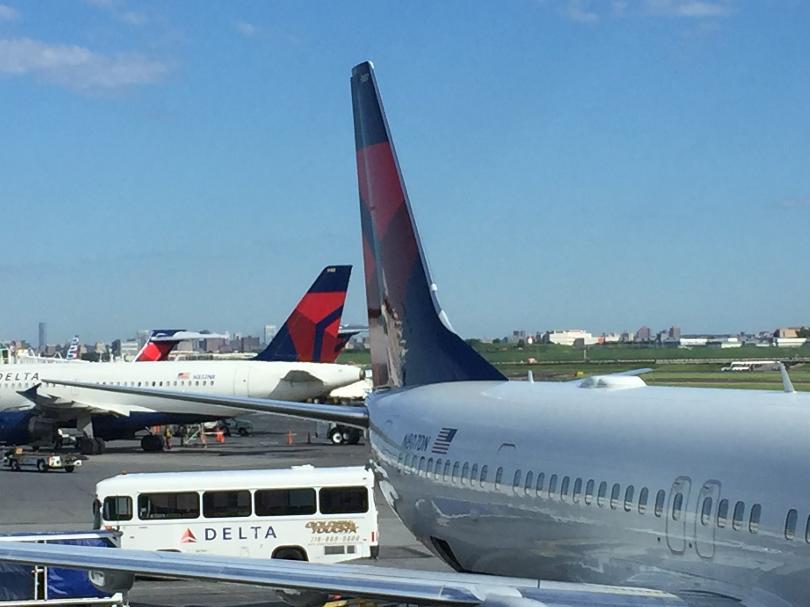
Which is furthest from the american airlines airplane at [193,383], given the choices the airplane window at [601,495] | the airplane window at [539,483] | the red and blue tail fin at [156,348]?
the airplane window at [601,495]

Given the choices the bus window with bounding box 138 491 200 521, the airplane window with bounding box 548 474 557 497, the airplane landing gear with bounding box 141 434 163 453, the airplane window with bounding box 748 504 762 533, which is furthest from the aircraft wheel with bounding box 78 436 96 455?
the airplane window with bounding box 748 504 762 533

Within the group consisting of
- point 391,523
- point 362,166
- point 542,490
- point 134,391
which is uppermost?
point 362,166

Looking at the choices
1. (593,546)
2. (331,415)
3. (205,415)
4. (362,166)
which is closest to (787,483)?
(593,546)

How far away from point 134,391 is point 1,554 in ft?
21.0

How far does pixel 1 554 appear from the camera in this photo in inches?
457

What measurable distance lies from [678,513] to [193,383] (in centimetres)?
5186

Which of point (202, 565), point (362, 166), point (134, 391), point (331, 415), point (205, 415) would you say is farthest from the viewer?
point (205, 415)

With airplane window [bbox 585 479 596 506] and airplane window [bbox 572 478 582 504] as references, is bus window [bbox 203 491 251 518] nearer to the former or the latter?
airplane window [bbox 572 478 582 504]

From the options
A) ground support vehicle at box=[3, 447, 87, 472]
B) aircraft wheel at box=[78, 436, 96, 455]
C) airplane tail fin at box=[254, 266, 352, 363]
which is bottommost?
ground support vehicle at box=[3, 447, 87, 472]

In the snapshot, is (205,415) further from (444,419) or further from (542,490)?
(542,490)

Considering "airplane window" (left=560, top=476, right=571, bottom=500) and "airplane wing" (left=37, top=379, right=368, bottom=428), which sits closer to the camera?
"airplane window" (left=560, top=476, right=571, bottom=500)

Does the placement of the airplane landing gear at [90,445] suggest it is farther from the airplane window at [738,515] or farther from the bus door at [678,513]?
the airplane window at [738,515]

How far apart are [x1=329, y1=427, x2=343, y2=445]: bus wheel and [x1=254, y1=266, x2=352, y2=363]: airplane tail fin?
425 cm

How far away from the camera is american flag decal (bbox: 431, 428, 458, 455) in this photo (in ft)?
57.8
